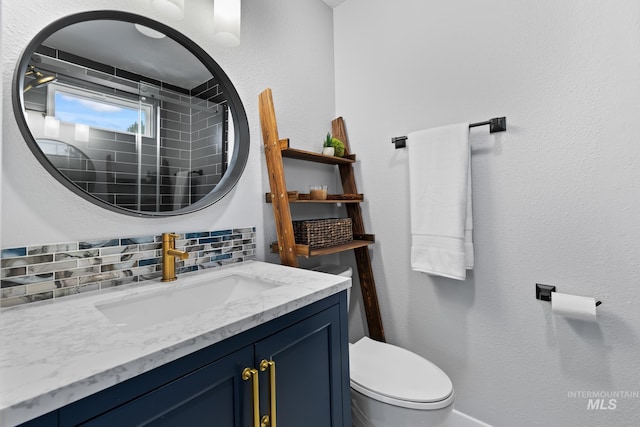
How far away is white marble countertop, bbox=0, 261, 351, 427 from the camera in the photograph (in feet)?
1.42

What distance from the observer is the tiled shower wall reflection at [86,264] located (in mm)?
798

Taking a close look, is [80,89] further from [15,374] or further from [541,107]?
[541,107]

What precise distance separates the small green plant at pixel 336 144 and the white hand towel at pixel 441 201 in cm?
41

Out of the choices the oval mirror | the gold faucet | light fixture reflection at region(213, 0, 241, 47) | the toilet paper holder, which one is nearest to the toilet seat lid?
the toilet paper holder

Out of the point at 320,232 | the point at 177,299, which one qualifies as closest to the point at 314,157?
the point at 320,232

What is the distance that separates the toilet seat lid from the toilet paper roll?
52 cm

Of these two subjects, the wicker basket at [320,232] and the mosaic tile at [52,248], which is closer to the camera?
the mosaic tile at [52,248]

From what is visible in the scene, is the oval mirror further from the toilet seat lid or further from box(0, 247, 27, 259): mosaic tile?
the toilet seat lid

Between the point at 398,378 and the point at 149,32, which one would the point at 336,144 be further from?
the point at 398,378

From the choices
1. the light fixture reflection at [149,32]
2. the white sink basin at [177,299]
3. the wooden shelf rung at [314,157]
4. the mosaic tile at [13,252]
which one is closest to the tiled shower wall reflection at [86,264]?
the mosaic tile at [13,252]

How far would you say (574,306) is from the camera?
108cm

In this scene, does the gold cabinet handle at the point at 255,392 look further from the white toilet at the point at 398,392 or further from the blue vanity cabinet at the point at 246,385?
the white toilet at the point at 398,392

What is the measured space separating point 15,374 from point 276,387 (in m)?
0.54

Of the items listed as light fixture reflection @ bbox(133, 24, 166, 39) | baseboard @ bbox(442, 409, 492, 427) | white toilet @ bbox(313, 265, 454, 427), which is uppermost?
light fixture reflection @ bbox(133, 24, 166, 39)
